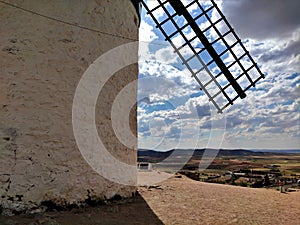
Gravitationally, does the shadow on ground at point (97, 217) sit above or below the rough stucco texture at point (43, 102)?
below

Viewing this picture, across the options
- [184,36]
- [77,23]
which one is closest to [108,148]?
[77,23]

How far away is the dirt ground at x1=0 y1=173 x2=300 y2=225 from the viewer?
4.81 m

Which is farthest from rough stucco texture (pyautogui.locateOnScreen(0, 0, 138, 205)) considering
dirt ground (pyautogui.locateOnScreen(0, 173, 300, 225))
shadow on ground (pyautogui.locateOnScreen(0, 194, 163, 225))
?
dirt ground (pyautogui.locateOnScreen(0, 173, 300, 225))

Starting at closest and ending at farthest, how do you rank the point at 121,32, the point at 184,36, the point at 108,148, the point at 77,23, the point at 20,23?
the point at 20,23 → the point at 77,23 → the point at 108,148 → the point at 121,32 → the point at 184,36

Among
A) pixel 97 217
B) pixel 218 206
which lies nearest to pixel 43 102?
pixel 97 217

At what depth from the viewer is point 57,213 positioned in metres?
5.07

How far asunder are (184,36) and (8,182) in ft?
19.3

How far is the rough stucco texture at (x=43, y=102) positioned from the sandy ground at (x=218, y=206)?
1.56 meters

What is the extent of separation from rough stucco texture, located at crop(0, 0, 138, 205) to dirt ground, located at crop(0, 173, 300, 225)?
50cm

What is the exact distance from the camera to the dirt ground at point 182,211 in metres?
4.81

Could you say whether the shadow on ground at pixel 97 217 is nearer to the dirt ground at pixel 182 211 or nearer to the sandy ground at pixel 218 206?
the dirt ground at pixel 182 211

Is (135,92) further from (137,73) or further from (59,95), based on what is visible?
(59,95)

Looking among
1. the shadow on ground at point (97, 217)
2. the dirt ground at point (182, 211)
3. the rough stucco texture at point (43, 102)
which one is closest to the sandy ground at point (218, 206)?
the dirt ground at point (182, 211)

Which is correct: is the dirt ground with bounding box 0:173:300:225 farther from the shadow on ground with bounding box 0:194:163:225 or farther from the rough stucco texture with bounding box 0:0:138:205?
the rough stucco texture with bounding box 0:0:138:205
